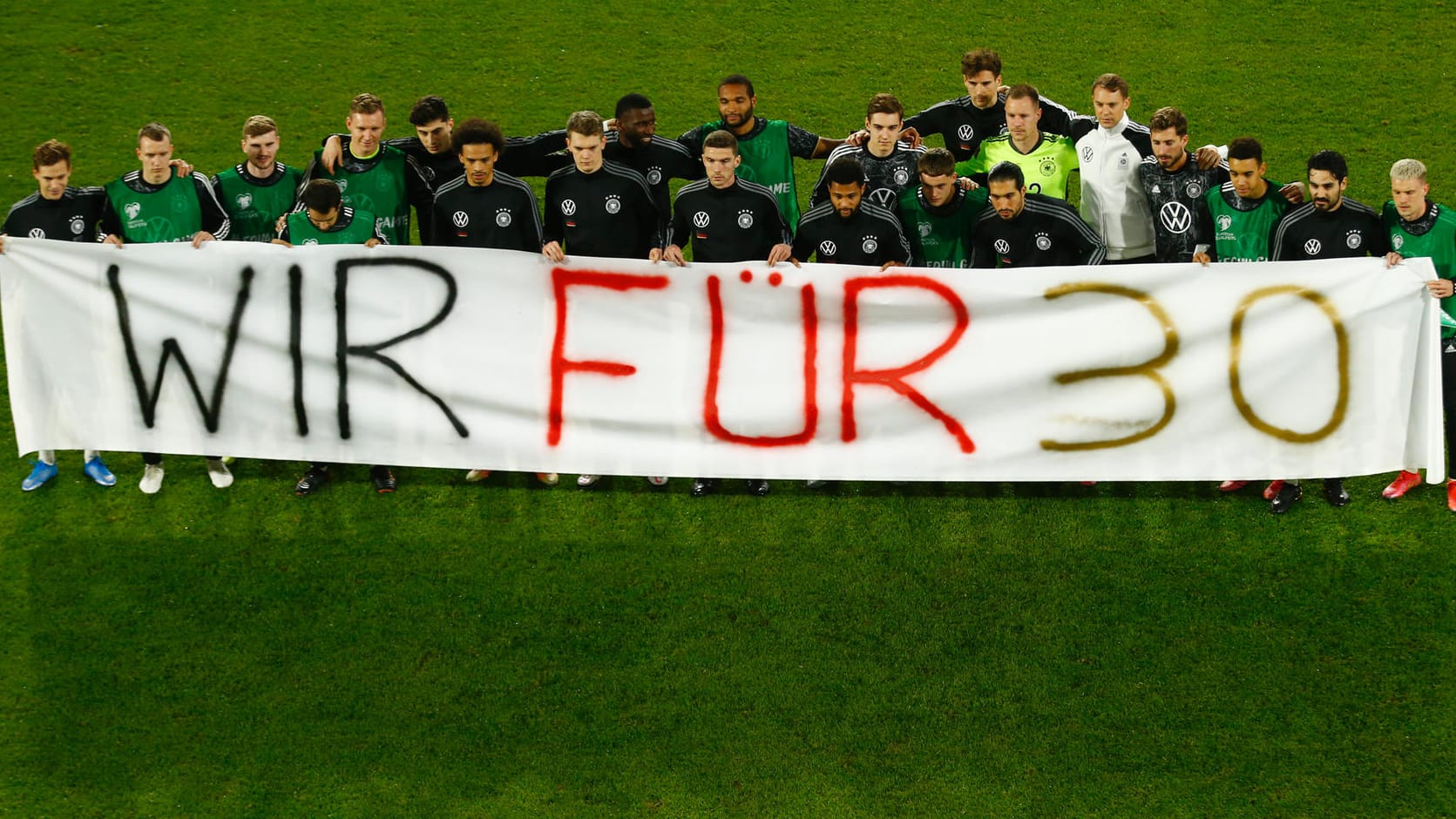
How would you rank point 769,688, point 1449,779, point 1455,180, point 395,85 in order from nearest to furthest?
point 1449,779
point 769,688
point 1455,180
point 395,85

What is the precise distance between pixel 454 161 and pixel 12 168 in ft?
14.8

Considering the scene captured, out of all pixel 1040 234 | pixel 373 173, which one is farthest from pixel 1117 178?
pixel 373 173

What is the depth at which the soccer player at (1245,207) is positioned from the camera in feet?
25.4

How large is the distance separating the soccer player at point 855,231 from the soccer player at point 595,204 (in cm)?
87

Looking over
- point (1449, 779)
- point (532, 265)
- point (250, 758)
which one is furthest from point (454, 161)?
point (1449, 779)

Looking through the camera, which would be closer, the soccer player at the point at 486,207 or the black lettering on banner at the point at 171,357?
the black lettering on banner at the point at 171,357

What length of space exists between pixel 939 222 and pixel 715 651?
236cm

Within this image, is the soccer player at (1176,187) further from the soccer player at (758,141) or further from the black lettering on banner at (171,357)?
the black lettering on banner at (171,357)

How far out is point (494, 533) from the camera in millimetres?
8125

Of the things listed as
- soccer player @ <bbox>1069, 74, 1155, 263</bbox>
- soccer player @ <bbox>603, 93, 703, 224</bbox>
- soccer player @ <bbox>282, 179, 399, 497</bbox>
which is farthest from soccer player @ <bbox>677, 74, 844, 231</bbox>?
soccer player @ <bbox>282, 179, 399, 497</bbox>

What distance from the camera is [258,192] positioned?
8297 millimetres

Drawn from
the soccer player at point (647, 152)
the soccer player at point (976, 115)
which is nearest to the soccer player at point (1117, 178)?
Answer: the soccer player at point (976, 115)

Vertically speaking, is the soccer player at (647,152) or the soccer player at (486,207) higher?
the soccer player at (647,152)

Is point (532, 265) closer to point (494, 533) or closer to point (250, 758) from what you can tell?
point (494, 533)
